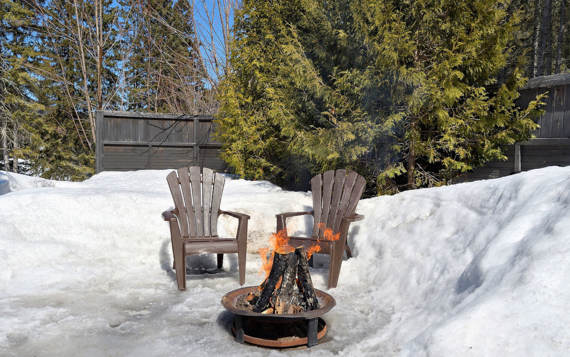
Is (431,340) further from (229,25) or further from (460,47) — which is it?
(229,25)

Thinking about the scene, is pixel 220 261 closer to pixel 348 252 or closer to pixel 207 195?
pixel 207 195

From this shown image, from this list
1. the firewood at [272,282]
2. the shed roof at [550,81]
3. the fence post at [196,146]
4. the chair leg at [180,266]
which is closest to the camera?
the firewood at [272,282]

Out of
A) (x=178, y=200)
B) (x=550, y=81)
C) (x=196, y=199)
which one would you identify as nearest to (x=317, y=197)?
(x=196, y=199)

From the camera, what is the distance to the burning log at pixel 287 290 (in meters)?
2.85

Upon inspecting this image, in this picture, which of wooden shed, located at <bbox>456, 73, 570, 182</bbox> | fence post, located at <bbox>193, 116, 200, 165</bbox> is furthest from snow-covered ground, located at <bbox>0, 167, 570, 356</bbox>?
fence post, located at <bbox>193, 116, 200, 165</bbox>

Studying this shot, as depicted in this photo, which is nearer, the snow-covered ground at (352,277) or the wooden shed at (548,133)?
the snow-covered ground at (352,277)

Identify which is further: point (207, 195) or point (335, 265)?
point (207, 195)

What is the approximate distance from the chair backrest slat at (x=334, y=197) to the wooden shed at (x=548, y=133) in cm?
252

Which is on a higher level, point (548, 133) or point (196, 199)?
point (548, 133)

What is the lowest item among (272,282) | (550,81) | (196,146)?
(272,282)

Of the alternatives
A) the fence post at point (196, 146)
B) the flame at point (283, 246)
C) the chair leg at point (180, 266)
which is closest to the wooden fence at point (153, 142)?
the fence post at point (196, 146)

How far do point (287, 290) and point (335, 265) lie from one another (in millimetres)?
1135

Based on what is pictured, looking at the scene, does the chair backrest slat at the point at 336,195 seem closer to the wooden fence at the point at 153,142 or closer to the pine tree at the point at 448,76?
the pine tree at the point at 448,76

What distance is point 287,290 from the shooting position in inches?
114
